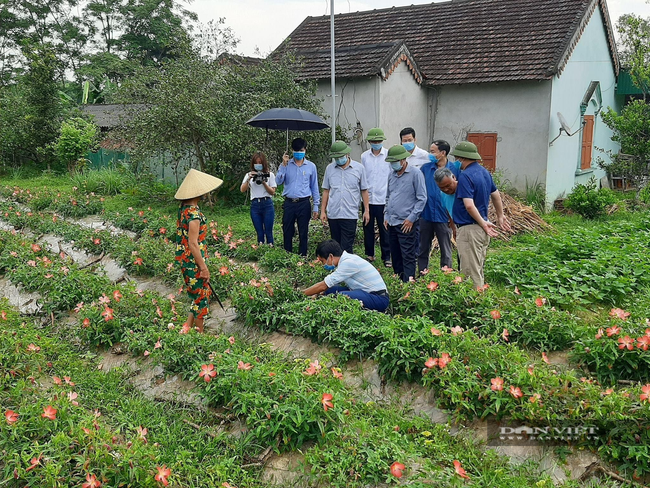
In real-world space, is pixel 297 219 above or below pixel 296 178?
below

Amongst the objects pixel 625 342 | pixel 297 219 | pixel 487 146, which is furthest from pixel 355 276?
pixel 487 146

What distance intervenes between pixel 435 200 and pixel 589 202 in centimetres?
745

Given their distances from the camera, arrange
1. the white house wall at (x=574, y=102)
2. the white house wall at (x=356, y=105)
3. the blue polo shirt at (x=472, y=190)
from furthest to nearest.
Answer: the white house wall at (x=574, y=102)
the white house wall at (x=356, y=105)
the blue polo shirt at (x=472, y=190)

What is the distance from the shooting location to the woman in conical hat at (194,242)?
206 inches

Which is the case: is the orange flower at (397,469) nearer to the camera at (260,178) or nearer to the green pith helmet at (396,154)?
the green pith helmet at (396,154)

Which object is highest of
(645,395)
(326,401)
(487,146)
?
(487,146)

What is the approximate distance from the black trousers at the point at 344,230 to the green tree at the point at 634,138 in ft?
28.6

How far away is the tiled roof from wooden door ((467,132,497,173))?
4.29ft

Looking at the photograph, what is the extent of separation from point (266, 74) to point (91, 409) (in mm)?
9668

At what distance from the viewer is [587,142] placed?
51.1ft

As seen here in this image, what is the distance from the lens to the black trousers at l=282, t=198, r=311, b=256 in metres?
7.89

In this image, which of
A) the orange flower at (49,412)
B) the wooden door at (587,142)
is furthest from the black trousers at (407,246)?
the wooden door at (587,142)

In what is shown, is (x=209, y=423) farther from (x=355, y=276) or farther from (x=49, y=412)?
(x=355, y=276)

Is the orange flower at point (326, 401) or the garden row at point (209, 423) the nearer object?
the garden row at point (209, 423)
